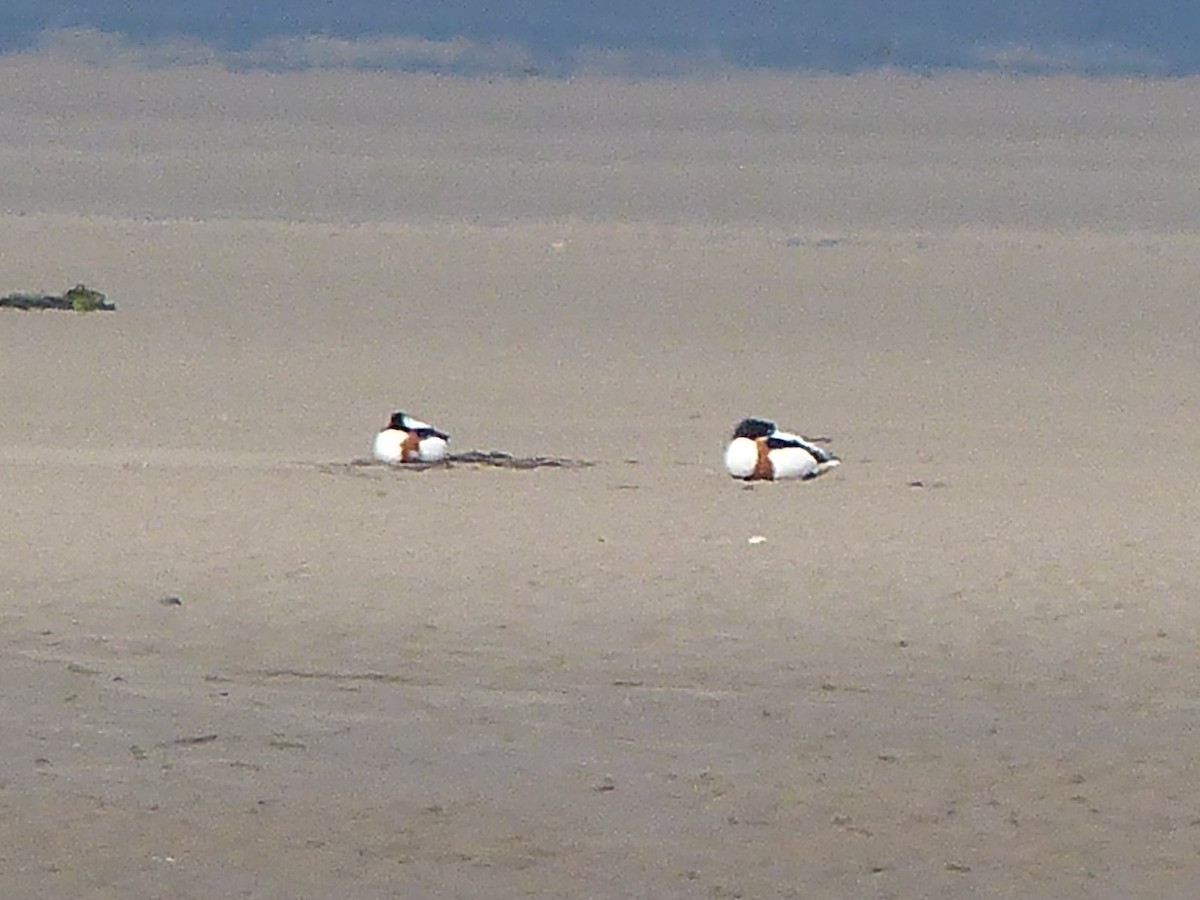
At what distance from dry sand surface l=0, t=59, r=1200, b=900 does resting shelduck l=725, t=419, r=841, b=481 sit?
13 cm

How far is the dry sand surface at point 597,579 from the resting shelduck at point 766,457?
0.42 feet

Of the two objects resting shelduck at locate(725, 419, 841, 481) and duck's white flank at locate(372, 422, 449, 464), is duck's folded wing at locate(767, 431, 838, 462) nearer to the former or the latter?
resting shelduck at locate(725, 419, 841, 481)

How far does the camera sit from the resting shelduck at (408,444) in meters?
10.4

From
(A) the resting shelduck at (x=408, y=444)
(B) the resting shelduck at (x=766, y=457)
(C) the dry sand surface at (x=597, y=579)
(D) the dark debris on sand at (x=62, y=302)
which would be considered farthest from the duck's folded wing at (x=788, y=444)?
(D) the dark debris on sand at (x=62, y=302)

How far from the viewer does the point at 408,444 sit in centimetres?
1040

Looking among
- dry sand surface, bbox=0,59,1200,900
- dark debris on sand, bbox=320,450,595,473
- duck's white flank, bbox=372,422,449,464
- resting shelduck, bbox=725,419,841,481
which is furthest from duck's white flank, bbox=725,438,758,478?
duck's white flank, bbox=372,422,449,464

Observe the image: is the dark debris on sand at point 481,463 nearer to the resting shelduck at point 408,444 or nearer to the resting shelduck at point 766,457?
the resting shelduck at point 408,444

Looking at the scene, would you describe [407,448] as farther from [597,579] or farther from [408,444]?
[597,579]

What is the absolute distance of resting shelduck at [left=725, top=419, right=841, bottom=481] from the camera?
10.2 metres

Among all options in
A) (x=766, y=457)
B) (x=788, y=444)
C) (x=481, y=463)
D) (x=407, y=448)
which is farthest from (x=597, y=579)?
(x=481, y=463)

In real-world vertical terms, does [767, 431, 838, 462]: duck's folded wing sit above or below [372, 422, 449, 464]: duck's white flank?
above

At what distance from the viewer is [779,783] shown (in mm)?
6160

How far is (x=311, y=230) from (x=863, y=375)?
878 centimetres

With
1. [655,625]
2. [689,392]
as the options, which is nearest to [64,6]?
[689,392]
